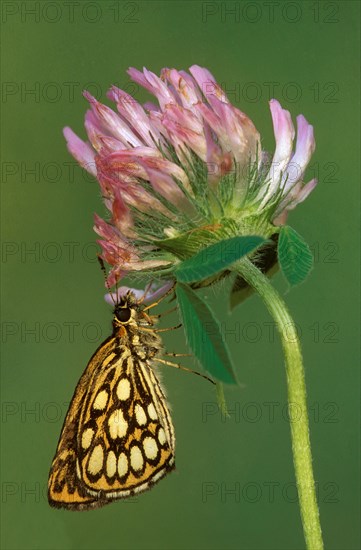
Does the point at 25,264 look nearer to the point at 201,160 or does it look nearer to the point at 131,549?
the point at 131,549

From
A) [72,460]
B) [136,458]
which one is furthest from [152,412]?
[72,460]

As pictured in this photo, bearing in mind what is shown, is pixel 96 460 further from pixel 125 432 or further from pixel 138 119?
pixel 138 119

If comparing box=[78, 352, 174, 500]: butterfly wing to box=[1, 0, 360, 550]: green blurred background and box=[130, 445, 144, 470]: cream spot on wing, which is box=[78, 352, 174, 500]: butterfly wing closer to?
box=[130, 445, 144, 470]: cream spot on wing

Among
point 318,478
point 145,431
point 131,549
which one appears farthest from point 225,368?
point 131,549

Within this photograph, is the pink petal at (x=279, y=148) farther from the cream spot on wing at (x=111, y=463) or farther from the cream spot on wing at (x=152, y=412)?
the cream spot on wing at (x=111, y=463)

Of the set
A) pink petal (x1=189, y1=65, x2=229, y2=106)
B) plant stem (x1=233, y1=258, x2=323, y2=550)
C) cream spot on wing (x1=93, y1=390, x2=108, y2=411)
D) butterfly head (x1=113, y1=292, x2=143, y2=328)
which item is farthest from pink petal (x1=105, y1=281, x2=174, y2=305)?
plant stem (x1=233, y1=258, x2=323, y2=550)
